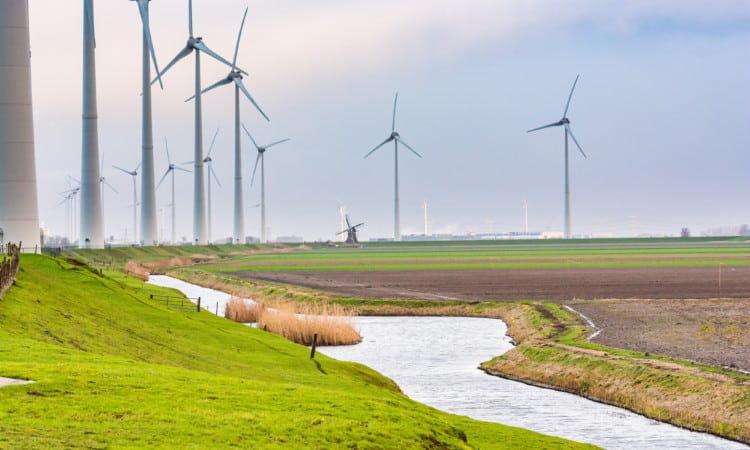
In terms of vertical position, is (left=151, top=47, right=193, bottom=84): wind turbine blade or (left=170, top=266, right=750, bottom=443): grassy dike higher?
(left=151, top=47, right=193, bottom=84): wind turbine blade

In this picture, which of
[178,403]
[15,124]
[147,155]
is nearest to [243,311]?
[15,124]

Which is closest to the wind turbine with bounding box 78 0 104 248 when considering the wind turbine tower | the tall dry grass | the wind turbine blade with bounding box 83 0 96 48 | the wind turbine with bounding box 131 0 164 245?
the wind turbine blade with bounding box 83 0 96 48

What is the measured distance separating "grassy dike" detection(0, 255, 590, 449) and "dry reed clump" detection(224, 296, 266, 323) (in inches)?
1333

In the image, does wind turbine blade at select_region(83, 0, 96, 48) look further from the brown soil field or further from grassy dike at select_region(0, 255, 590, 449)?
grassy dike at select_region(0, 255, 590, 449)

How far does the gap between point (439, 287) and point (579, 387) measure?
67.5m

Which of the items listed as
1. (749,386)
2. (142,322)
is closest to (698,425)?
(749,386)

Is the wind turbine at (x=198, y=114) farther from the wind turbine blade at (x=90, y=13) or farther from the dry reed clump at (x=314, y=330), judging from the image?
the dry reed clump at (x=314, y=330)

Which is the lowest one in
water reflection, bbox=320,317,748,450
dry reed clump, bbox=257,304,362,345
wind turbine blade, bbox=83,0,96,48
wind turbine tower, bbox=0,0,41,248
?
water reflection, bbox=320,317,748,450

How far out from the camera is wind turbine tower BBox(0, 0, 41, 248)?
222 feet

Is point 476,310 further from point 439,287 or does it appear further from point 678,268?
point 678,268

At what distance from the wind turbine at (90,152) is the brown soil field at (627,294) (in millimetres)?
20705

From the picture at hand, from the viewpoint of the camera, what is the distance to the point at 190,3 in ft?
525

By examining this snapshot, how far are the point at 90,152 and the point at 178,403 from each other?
324 ft

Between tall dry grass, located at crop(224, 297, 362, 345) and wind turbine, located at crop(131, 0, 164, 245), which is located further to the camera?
wind turbine, located at crop(131, 0, 164, 245)
